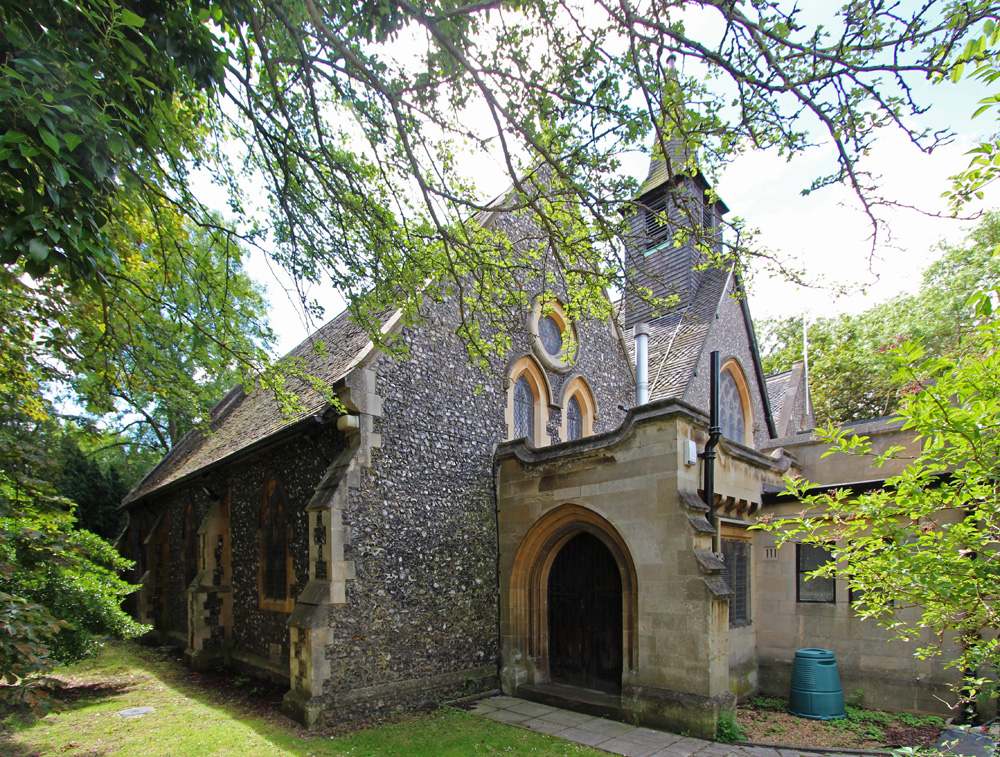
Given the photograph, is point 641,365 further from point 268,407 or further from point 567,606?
point 268,407

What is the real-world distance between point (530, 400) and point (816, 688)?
6.50 meters

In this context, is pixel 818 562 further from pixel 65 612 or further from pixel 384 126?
pixel 65 612

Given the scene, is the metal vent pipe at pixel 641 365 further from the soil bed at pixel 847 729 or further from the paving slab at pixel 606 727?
the paving slab at pixel 606 727

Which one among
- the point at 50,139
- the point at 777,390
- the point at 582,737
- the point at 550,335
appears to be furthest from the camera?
the point at 777,390

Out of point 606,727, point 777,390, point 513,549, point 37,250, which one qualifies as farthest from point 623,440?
point 777,390

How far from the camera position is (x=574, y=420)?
12391 millimetres

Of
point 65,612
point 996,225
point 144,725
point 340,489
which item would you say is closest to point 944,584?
point 340,489

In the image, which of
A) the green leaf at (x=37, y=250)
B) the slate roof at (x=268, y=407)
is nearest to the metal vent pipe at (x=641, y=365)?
the slate roof at (x=268, y=407)

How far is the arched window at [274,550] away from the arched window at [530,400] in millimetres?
4401

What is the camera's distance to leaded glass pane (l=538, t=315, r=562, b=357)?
12.0m

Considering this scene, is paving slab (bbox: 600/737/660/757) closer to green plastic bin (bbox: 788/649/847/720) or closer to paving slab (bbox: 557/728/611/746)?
paving slab (bbox: 557/728/611/746)

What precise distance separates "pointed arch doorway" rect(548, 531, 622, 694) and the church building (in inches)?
1.3

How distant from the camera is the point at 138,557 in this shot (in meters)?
18.3

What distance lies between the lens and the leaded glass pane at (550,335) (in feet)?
39.3
